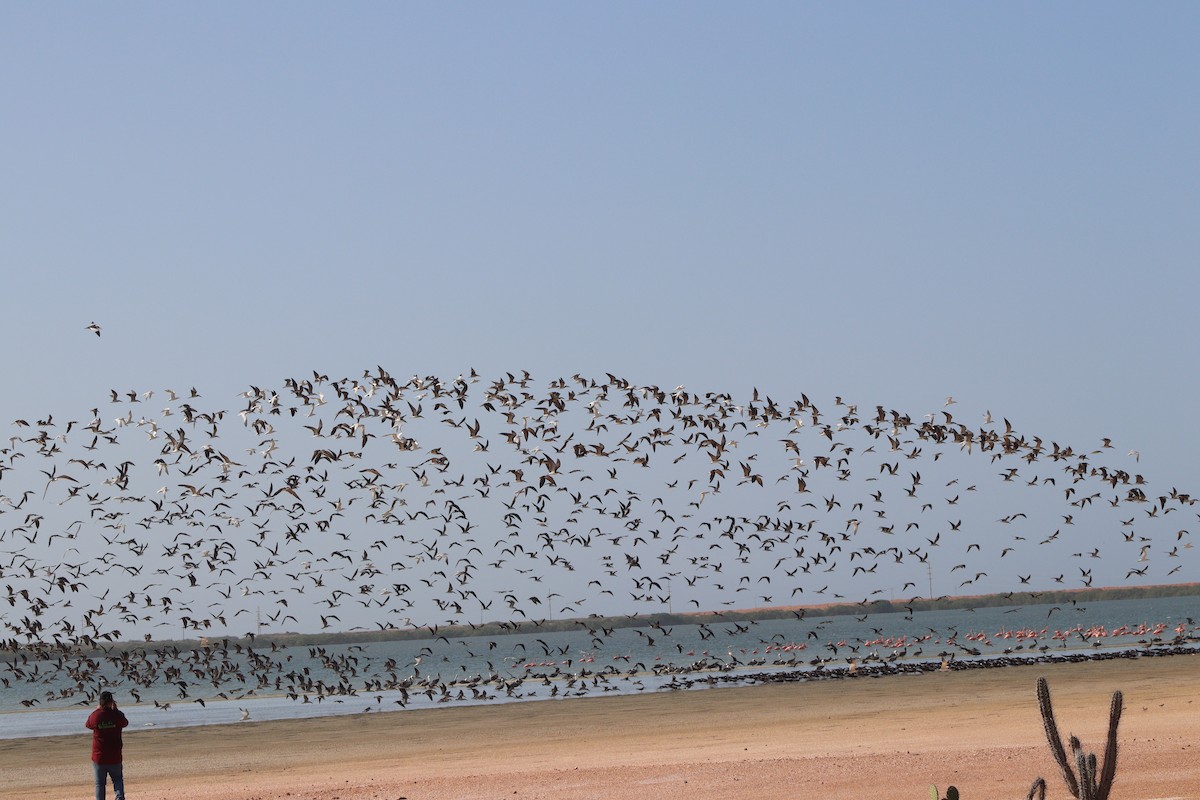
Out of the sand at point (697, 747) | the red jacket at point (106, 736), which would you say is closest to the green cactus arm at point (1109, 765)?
the sand at point (697, 747)

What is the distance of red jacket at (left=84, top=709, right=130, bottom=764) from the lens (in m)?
21.6

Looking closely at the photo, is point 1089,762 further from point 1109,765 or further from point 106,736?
point 106,736

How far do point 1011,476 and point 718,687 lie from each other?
21.2 meters

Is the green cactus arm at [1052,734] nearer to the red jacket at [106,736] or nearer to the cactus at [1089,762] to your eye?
the cactus at [1089,762]

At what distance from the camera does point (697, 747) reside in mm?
30984

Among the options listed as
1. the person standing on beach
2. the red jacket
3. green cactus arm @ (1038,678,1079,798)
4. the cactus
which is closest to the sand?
the person standing on beach

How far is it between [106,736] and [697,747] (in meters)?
13.8

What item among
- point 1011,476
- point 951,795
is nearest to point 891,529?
point 1011,476

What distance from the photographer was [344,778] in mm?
28344

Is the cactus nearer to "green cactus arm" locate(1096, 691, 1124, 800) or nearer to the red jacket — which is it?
"green cactus arm" locate(1096, 691, 1124, 800)

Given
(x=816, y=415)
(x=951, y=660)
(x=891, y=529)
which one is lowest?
(x=951, y=660)

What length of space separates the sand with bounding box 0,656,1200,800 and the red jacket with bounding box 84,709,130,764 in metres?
4.31

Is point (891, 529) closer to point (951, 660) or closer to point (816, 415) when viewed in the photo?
point (816, 415)

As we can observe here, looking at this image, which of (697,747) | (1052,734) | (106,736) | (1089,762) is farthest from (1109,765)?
(697,747)
